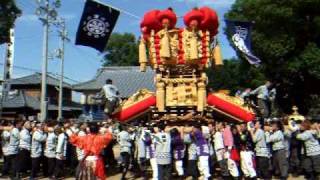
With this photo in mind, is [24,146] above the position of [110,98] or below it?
below

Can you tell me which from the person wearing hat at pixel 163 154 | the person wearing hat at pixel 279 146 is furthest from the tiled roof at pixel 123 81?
the person wearing hat at pixel 163 154

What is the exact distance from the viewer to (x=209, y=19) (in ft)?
48.3

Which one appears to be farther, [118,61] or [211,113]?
[118,61]

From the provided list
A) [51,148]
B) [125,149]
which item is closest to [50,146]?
[51,148]

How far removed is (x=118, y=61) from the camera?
63.8 metres

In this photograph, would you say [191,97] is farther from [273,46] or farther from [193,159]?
[273,46]

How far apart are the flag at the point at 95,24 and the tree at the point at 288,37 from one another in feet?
43.4

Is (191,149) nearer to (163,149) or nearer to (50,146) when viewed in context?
(163,149)

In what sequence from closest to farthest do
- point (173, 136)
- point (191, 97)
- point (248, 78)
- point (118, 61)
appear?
1. point (173, 136)
2. point (191, 97)
3. point (248, 78)
4. point (118, 61)

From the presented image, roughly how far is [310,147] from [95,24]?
7.12m

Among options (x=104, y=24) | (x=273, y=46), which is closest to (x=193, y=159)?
(x=104, y=24)

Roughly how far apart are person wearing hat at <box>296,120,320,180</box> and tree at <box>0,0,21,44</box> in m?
10.2

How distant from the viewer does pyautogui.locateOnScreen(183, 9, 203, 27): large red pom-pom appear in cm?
1462

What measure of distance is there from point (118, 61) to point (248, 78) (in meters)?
32.7
